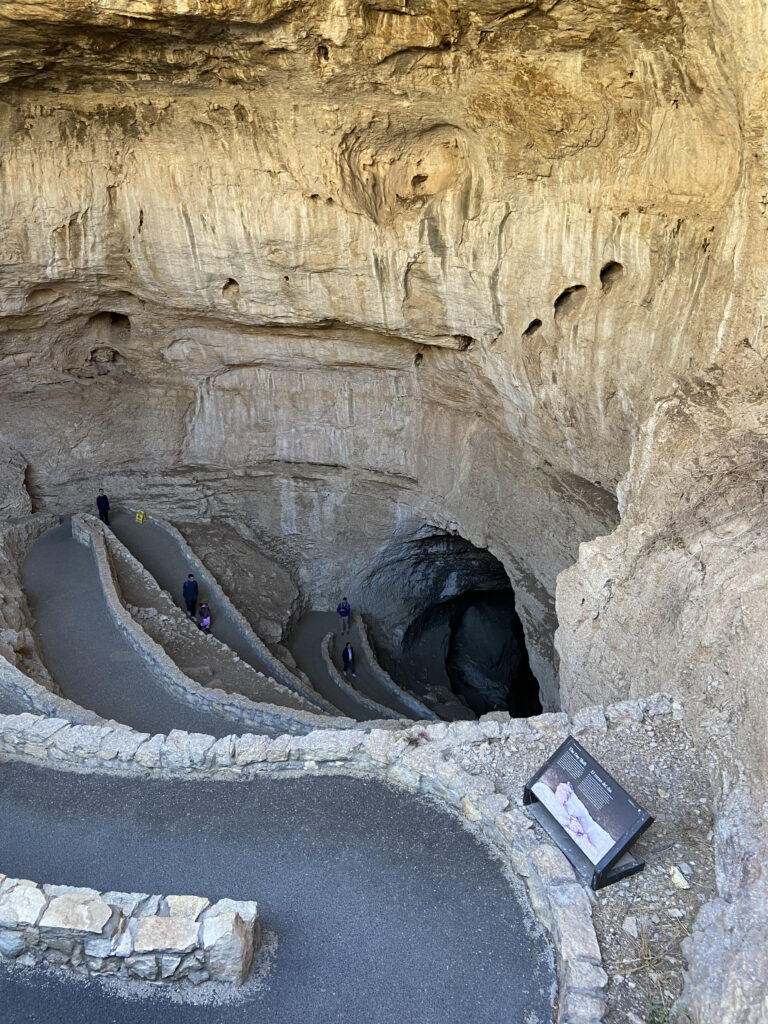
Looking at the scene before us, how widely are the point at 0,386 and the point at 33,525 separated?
307 centimetres

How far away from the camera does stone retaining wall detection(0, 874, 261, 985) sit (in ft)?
16.0

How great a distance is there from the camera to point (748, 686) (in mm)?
5633

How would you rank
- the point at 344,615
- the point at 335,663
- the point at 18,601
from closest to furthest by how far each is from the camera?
1. the point at 18,601
2. the point at 335,663
3. the point at 344,615

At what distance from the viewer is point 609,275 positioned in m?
10.1

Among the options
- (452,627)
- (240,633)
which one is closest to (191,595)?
(240,633)

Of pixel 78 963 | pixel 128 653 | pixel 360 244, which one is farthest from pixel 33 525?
pixel 78 963

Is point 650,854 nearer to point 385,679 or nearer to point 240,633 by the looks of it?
point 240,633

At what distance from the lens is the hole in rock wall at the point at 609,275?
9945mm

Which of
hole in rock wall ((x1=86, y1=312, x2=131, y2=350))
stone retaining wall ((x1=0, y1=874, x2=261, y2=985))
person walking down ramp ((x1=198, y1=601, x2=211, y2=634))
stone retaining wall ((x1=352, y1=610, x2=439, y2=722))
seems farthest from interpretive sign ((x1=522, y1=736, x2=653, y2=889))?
hole in rock wall ((x1=86, y1=312, x2=131, y2=350))

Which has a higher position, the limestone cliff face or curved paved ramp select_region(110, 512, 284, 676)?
the limestone cliff face

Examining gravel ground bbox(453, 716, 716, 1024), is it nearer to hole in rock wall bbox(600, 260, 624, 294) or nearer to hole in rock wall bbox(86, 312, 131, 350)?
hole in rock wall bbox(600, 260, 624, 294)

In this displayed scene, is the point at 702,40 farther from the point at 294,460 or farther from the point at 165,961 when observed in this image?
the point at 294,460

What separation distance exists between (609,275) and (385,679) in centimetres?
917

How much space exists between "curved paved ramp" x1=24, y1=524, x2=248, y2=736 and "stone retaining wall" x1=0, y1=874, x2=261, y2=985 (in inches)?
167
